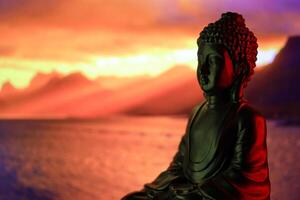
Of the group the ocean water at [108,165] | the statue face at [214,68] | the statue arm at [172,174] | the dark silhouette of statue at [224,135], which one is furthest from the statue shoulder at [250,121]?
the ocean water at [108,165]

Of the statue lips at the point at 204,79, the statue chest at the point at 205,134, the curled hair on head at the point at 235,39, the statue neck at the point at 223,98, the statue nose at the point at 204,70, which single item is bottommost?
the statue chest at the point at 205,134

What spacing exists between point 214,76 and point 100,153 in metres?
4.40

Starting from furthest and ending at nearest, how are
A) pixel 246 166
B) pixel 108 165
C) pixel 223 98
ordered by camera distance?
pixel 108 165
pixel 223 98
pixel 246 166

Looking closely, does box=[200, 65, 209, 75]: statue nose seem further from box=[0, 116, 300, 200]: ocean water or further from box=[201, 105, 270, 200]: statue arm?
box=[0, 116, 300, 200]: ocean water

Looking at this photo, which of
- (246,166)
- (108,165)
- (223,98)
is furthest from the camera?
(108,165)

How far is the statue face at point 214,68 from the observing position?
1623 mm

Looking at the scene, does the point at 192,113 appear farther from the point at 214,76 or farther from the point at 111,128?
the point at 111,128

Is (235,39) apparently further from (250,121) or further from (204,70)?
(250,121)

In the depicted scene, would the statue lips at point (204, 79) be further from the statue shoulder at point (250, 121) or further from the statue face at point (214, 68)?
the statue shoulder at point (250, 121)

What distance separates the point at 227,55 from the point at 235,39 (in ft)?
0.17

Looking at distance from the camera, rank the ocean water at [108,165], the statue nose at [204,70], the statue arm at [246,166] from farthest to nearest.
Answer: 1. the ocean water at [108,165]
2. the statue nose at [204,70]
3. the statue arm at [246,166]

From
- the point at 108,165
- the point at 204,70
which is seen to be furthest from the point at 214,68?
the point at 108,165

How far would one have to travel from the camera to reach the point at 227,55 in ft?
5.32

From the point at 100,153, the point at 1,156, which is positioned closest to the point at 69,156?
the point at 100,153
